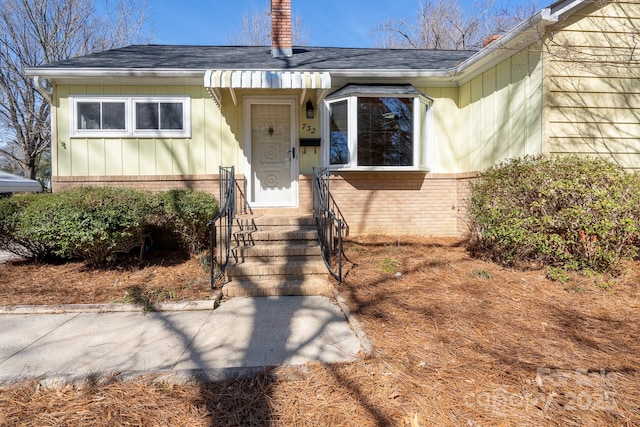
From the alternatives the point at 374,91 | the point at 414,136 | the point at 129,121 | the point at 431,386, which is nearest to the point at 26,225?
the point at 129,121

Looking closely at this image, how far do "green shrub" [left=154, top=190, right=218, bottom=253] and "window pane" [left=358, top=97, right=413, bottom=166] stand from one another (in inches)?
122

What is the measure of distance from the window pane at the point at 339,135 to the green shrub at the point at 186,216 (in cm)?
259

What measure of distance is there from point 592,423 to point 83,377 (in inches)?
125

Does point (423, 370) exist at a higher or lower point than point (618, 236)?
lower

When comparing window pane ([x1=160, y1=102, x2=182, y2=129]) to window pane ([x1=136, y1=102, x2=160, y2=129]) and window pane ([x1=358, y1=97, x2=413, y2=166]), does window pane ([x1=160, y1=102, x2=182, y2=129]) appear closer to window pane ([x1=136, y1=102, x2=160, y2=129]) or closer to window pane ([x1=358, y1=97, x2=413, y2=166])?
window pane ([x1=136, y1=102, x2=160, y2=129])

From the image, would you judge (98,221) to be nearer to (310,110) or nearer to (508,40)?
(310,110)

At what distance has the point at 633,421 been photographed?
6.53ft

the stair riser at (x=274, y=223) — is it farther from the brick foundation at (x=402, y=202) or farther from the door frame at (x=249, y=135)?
the door frame at (x=249, y=135)

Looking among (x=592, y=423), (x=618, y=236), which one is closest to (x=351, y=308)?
(x=592, y=423)

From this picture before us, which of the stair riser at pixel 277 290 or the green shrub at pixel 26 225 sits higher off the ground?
the green shrub at pixel 26 225

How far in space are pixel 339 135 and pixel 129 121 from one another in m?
4.16

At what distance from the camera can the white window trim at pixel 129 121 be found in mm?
6969

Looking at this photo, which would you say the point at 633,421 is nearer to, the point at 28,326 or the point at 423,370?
the point at 423,370

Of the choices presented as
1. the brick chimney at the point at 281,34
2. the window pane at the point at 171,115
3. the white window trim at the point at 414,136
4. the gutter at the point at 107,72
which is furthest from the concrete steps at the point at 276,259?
the brick chimney at the point at 281,34
